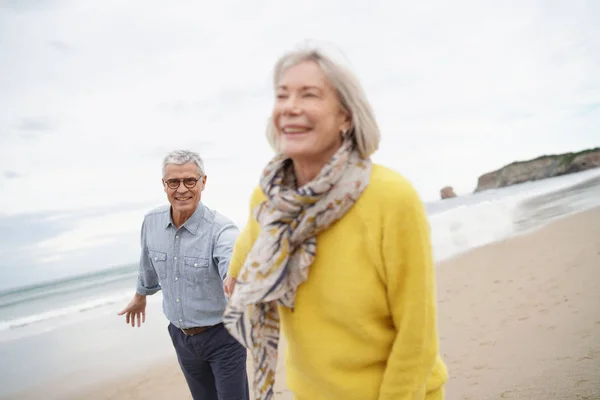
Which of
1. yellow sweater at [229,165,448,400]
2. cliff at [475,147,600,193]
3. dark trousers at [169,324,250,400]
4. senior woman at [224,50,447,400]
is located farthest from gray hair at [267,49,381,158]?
cliff at [475,147,600,193]

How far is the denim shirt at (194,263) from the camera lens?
2457mm

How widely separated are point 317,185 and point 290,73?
1.30ft

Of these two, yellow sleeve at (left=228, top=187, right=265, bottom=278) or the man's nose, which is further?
the man's nose

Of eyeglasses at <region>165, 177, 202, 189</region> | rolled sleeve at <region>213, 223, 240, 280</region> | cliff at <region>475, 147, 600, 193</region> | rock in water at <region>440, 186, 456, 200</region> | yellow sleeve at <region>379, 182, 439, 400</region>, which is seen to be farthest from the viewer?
rock in water at <region>440, 186, 456, 200</region>

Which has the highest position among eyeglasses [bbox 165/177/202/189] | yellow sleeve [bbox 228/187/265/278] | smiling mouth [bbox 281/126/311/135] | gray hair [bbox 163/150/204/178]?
gray hair [bbox 163/150/204/178]

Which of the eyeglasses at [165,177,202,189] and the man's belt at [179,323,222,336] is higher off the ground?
the eyeglasses at [165,177,202,189]

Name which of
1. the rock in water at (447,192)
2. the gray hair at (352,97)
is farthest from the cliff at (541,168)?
the gray hair at (352,97)

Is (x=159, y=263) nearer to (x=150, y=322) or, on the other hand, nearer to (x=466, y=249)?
(x=150, y=322)

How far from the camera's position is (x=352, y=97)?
1.29 meters

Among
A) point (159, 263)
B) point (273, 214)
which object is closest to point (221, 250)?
point (159, 263)

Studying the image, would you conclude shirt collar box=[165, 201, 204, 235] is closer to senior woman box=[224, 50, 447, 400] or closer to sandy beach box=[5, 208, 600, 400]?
senior woman box=[224, 50, 447, 400]

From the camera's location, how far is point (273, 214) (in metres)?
1.36

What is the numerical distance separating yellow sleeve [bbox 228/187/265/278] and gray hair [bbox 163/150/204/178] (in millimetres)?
1031

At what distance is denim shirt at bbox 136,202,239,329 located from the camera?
8.06ft
